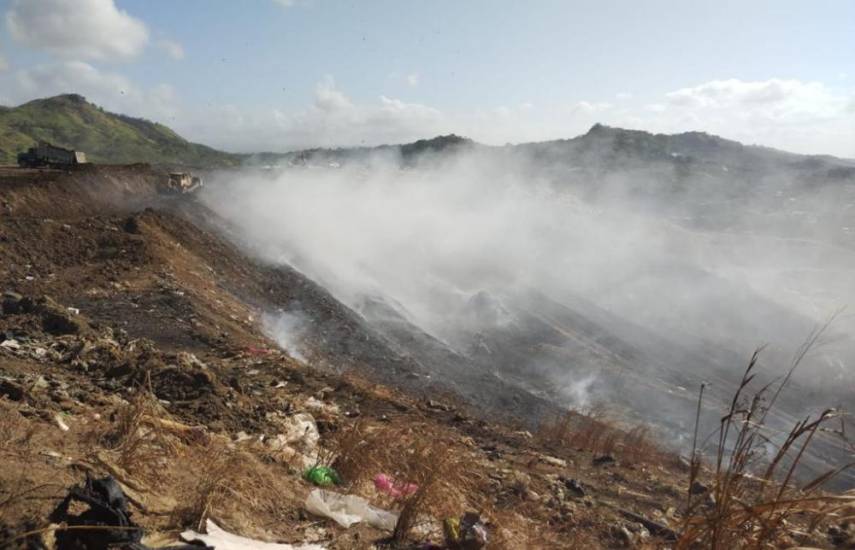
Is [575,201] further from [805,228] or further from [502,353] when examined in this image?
[502,353]

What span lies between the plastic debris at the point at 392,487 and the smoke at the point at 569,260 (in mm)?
6548

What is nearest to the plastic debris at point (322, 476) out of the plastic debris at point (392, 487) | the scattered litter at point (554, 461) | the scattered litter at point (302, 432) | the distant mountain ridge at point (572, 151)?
the plastic debris at point (392, 487)

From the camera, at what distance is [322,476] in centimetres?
354

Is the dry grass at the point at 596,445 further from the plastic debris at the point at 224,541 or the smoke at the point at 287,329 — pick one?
the plastic debris at the point at 224,541

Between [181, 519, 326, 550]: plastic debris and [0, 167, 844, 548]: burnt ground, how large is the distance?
8 cm

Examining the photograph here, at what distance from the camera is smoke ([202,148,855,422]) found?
16.7 m

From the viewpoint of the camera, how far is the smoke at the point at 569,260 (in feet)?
54.8

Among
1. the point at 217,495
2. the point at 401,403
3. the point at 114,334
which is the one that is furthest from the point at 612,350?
the point at 217,495

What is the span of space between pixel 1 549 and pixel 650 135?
5000 centimetres

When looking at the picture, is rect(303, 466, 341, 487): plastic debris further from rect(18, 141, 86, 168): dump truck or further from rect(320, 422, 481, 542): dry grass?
rect(18, 141, 86, 168): dump truck

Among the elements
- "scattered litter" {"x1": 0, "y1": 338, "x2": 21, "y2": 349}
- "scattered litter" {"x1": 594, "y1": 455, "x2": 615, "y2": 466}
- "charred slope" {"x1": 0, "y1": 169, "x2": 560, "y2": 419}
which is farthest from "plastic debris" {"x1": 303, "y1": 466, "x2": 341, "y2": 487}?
"charred slope" {"x1": 0, "y1": 169, "x2": 560, "y2": 419}

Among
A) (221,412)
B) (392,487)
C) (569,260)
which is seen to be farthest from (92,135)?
(392,487)

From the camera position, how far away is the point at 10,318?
629 cm

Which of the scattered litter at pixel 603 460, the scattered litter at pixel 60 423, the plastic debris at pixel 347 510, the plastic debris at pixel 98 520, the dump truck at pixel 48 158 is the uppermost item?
A: the dump truck at pixel 48 158
